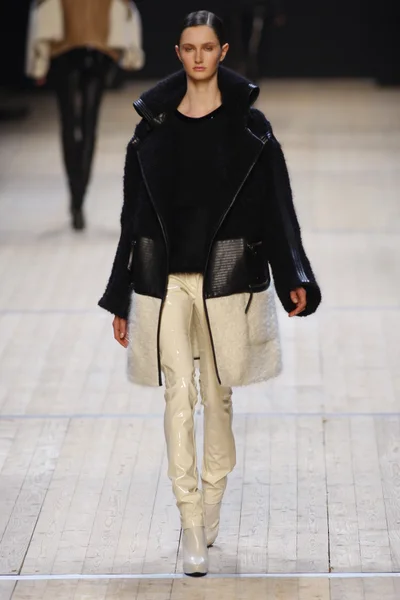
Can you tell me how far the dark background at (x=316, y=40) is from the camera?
14602 mm

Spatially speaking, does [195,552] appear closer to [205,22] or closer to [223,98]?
[223,98]

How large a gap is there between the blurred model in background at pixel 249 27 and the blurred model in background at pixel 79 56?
16.6ft

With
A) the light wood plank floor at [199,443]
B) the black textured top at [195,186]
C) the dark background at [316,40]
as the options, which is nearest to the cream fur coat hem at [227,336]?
the black textured top at [195,186]

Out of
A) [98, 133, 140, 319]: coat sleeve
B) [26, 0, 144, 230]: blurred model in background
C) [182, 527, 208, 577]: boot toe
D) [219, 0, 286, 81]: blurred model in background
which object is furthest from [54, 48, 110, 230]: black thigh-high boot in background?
[219, 0, 286, 81]: blurred model in background

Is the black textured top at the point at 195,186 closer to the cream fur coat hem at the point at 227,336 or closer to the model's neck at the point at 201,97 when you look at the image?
the model's neck at the point at 201,97

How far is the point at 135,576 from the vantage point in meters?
3.36

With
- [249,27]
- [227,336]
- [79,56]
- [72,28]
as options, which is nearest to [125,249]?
[227,336]

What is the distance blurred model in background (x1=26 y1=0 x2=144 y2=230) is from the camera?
740 centimetres

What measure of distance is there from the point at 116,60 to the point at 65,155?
2.08 ft

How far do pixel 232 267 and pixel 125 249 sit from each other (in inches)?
11.1

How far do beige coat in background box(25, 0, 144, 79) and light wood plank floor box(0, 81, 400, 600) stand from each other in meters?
1.08

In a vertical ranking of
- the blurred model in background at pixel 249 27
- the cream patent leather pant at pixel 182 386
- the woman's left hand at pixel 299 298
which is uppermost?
the woman's left hand at pixel 299 298

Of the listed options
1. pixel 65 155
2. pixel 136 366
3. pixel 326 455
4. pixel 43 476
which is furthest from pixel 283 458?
pixel 65 155

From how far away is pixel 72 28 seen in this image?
745cm
